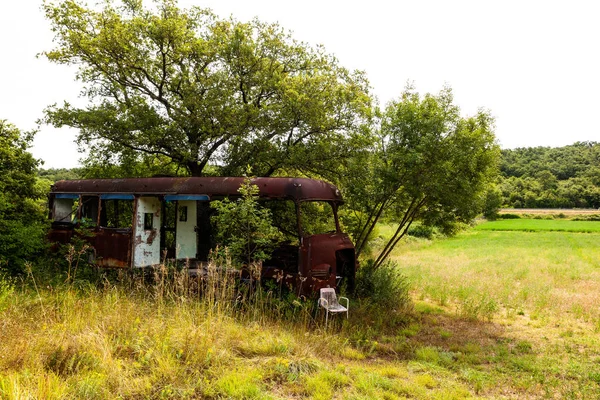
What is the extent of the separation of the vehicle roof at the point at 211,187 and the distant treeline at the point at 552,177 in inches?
2556

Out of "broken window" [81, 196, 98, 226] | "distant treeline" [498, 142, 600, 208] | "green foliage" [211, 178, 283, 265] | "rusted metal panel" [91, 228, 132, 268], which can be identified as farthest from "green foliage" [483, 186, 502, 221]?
"distant treeline" [498, 142, 600, 208]

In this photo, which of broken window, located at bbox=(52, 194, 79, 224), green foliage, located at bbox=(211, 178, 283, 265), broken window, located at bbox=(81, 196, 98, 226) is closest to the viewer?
green foliage, located at bbox=(211, 178, 283, 265)

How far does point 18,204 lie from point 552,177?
9597 centimetres

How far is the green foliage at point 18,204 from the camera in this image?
10.1 meters

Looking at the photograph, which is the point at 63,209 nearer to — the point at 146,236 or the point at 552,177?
the point at 146,236

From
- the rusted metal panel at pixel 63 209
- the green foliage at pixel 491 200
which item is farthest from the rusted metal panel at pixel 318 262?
the rusted metal panel at pixel 63 209

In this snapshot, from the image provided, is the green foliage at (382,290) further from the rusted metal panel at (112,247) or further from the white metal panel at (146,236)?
the rusted metal panel at (112,247)

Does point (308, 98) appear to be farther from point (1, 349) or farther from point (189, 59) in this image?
point (1, 349)

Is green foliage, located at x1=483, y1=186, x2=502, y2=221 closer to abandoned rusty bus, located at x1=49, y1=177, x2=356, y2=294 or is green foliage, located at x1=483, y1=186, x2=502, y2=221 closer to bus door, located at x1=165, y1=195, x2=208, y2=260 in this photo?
abandoned rusty bus, located at x1=49, y1=177, x2=356, y2=294

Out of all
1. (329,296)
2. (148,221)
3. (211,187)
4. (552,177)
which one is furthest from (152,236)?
(552,177)

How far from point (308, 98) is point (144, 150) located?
6.40 m

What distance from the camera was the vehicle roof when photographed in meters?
9.36

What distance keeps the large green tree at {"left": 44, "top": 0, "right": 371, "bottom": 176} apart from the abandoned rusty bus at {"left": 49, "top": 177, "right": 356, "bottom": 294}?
2.79 metres

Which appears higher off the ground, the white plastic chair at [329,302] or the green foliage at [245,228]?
the green foliage at [245,228]
